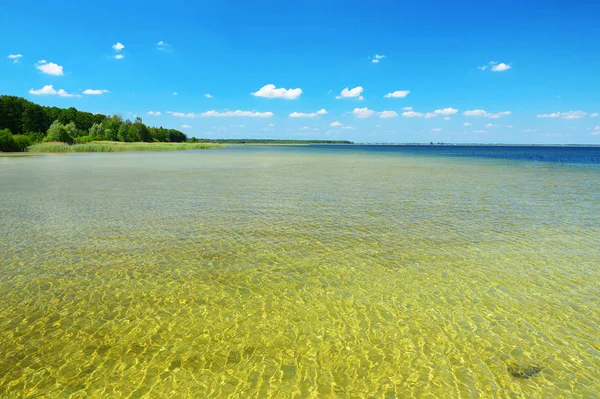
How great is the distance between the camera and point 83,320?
8.05 meters

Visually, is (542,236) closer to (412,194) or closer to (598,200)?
(412,194)

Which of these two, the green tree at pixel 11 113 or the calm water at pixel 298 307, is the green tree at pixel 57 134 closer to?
the green tree at pixel 11 113

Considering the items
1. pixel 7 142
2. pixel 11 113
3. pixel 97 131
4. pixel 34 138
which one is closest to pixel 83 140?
pixel 34 138

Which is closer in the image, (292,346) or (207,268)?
(292,346)

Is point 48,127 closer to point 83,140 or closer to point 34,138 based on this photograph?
point 83,140

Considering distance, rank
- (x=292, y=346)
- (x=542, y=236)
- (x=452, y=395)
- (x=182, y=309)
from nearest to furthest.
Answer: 1. (x=452, y=395)
2. (x=292, y=346)
3. (x=182, y=309)
4. (x=542, y=236)

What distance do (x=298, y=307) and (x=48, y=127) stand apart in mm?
187328

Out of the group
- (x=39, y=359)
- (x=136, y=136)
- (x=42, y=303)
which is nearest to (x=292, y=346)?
(x=39, y=359)

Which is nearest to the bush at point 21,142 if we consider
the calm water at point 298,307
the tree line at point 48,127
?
the tree line at point 48,127

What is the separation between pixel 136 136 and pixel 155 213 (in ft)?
601

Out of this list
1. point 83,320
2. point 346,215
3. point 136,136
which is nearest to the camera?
point 83,320

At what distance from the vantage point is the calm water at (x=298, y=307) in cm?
623

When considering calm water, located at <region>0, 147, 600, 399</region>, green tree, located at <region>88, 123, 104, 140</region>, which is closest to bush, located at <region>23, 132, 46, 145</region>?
green tree, located at <region>88, 123, 104, 140</region>

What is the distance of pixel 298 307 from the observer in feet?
29.0
